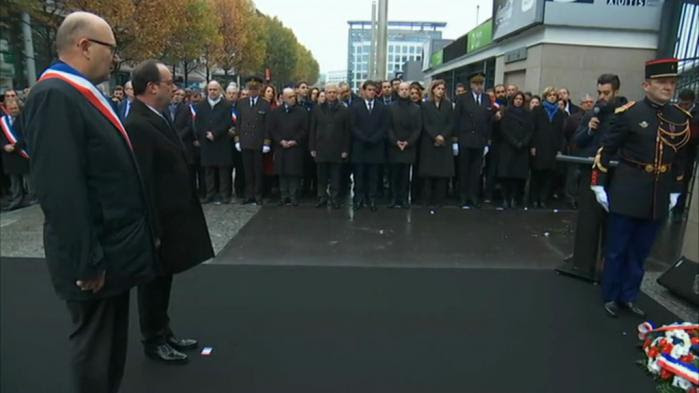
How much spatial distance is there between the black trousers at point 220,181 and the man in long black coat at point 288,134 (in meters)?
0.93

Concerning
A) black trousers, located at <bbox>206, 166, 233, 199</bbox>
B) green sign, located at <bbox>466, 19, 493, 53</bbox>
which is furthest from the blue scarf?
green sign, located at <bbox>466, 19, 493, 53</bbox>

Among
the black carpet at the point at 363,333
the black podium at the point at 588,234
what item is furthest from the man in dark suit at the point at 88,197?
the black podium at the point at 588,234

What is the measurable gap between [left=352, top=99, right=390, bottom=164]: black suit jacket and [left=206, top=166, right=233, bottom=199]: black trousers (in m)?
2.20

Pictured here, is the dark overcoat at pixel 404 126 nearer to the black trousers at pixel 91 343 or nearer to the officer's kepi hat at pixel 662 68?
the officer's kepi hat at pixel 662 68

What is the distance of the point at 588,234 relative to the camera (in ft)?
15.3

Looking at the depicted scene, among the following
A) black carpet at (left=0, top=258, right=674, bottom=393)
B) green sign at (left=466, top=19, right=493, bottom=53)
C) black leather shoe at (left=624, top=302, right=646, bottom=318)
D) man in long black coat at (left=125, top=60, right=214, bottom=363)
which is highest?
green sign at (left=466, top=19, right=493, bottom=53)

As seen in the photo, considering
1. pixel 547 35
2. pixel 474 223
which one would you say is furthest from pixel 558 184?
pixel 547 35

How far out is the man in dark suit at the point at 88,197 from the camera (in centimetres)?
205

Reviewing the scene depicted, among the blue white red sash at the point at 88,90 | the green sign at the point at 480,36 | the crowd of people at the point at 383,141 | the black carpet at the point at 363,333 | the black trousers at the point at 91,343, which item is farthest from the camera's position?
the green sign at the point at 480,36

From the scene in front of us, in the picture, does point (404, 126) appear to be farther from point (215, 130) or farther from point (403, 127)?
point (215, 130)

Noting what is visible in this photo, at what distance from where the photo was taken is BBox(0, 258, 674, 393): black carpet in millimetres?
3020

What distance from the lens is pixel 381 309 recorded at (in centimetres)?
402

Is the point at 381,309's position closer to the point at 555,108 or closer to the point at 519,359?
the point at 519,359

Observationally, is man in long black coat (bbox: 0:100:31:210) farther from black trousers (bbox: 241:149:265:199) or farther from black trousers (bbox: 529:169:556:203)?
black trousers (bbox: 529:169:556:203)
